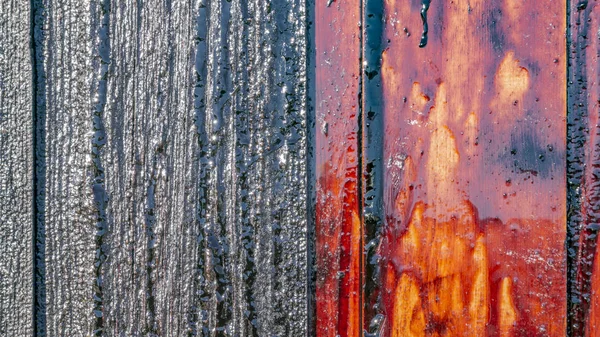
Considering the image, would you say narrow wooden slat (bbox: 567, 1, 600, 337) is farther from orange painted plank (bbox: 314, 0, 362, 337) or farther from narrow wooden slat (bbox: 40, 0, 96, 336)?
narrow wooden slat (bbox: 40, 0, 96, 336)

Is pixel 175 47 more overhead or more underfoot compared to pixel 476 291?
more overhead

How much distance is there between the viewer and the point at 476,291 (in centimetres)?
60

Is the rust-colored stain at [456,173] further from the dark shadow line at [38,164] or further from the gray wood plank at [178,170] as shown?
the dark shadow line at [38,164]

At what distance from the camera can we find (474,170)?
597 mm

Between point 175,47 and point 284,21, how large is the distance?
18cm

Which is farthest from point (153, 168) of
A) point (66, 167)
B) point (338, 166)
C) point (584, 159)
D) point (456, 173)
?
point (584, 159)

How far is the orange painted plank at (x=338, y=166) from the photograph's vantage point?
615 mm

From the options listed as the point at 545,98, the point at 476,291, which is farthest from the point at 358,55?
the point at 476,291

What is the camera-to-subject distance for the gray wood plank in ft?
2.02

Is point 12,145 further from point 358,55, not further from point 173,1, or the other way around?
point 358,55

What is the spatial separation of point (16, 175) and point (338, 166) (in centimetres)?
51

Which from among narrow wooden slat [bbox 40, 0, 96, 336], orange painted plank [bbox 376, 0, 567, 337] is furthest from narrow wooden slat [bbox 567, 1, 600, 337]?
narrow wooden slat [bbox 40, 0, 96, 336]

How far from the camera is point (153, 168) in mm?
620

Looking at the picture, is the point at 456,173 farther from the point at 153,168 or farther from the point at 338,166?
the point at 153,168
